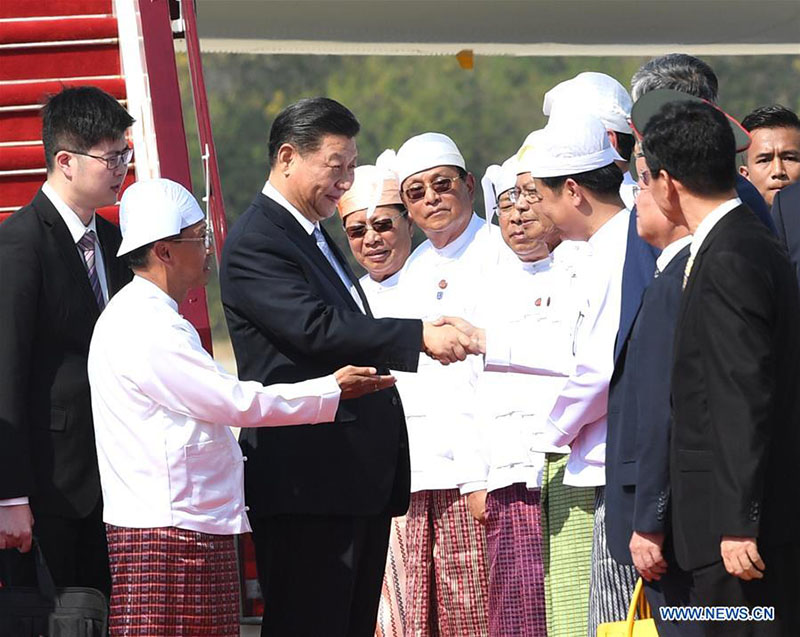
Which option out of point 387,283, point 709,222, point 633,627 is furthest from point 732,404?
point 387,283

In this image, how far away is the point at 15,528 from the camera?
438cm

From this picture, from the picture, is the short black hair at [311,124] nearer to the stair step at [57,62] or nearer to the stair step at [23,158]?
the stair step at [23,158]

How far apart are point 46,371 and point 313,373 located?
2.58 feet

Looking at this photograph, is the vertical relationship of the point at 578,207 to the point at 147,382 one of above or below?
above

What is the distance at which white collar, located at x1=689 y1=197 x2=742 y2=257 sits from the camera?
141 inches

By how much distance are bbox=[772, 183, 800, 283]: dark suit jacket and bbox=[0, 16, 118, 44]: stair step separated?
3.35 meters

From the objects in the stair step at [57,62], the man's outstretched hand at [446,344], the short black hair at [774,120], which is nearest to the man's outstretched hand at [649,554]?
the man's outstretched hand at [446,344]

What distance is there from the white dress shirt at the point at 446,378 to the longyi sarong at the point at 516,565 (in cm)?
39

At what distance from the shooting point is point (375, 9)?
12.6 metres

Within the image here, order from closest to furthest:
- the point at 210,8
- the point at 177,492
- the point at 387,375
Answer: the point at 177,492 < the point at 387,375 < the point at 210,8

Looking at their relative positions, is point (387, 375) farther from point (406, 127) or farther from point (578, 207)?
point (406, 127)

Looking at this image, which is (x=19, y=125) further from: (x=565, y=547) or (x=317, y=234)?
(x=565, y=547)

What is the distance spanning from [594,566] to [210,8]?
9087mm

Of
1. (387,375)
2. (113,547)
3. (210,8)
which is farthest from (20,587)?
(210,8)
